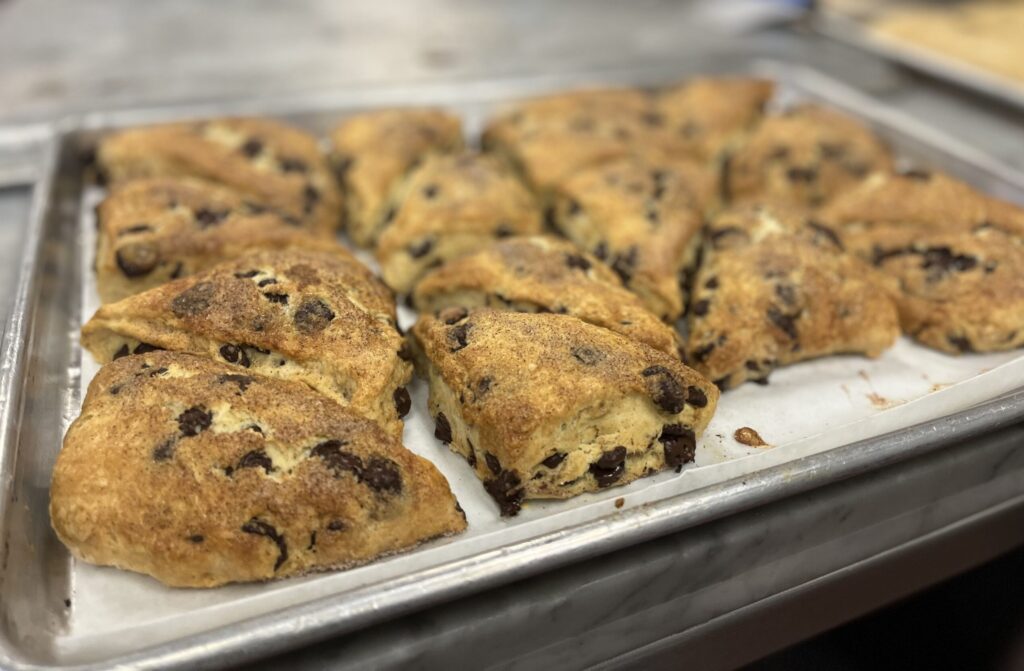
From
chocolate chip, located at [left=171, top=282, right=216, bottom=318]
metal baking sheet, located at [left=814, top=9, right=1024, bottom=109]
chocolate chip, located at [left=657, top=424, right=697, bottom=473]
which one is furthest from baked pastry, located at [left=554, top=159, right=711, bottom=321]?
metal baking sheet, located at [left=814, top=9, right=1024, bottom=109]


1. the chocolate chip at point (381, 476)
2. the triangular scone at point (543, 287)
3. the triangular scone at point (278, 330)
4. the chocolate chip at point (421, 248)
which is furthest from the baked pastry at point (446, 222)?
the chocolate chip at point (381, 476)

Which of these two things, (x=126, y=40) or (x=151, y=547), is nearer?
(x=151, y=547)

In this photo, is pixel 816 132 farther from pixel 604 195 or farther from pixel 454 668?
pixel 454 668

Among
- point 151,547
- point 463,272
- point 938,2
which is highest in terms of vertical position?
point 938,2

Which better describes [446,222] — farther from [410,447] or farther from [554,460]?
[554,460]

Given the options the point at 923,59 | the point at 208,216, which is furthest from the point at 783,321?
the point at 923,59

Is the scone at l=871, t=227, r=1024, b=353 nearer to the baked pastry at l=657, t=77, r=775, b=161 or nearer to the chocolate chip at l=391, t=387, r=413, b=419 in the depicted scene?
the baked pastry at l=657, t=77, r=775, b=161

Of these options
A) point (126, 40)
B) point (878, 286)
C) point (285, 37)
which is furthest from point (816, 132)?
point (126, 40)
